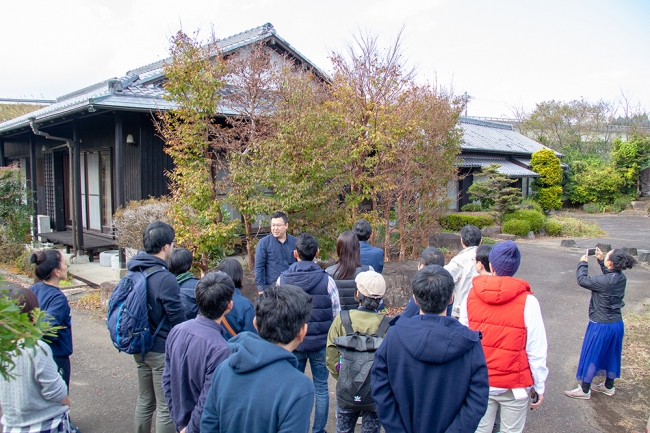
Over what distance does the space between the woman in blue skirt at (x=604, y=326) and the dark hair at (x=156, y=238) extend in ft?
12.7

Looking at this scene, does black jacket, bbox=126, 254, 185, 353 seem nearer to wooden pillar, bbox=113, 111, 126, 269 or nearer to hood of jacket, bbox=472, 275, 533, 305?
hood of jacket, bbox=472, 275, 533, 305

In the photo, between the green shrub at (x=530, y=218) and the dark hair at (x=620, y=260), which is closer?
the dark hair at (x=620, y=260)

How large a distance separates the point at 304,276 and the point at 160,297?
1.08m

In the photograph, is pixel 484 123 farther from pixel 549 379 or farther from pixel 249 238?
pixel 549 379

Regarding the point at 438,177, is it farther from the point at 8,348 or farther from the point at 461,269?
the point at 8,348

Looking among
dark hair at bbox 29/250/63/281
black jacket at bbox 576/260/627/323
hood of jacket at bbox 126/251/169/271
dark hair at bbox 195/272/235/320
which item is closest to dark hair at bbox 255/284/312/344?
dark hair at bbox 195/272/235/320

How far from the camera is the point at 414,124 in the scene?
819 centimetres

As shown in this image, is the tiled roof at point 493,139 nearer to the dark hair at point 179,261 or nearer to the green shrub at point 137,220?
the green shrub at point 137,220

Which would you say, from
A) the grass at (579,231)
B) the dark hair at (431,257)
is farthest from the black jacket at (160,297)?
the grass at (579,231)

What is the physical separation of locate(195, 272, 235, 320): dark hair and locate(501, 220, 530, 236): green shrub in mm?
16361

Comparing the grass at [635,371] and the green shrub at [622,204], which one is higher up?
the green shrub at [622,204]

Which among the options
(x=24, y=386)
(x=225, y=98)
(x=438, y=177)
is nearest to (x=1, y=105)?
(x=225, y=98)

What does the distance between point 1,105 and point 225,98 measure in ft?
87.5

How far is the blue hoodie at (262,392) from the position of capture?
1815 millimetres
